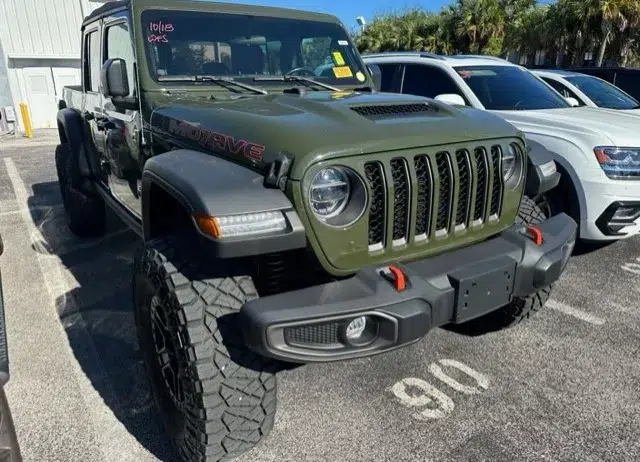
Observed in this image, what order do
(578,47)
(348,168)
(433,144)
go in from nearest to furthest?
(348,168) → (433,144) → (578,47)

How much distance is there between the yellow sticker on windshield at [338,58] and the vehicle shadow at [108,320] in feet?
7.29

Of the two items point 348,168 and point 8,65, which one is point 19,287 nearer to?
point 348,168

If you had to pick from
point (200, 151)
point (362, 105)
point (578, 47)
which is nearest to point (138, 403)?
point (200, 151)

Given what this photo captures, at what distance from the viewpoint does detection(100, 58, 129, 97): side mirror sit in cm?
288

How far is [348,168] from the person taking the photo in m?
2.02

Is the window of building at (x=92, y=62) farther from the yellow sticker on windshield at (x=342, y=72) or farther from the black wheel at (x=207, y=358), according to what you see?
the black wheel at (x=207, y=358)

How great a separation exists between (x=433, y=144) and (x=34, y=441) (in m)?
2.25

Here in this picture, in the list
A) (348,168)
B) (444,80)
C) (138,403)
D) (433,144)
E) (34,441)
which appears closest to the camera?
(348,168)

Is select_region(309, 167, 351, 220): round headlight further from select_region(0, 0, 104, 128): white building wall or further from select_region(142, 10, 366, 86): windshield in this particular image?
select_region(0, 0, 104, 128): white building wall

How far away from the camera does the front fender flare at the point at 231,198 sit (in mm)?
1823

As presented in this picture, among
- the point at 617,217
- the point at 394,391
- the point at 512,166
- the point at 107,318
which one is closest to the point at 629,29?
the point at 617,217

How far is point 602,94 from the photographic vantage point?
7.64 meters

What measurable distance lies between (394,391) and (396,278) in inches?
40.8

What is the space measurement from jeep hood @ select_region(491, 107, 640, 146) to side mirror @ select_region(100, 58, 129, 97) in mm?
3443
